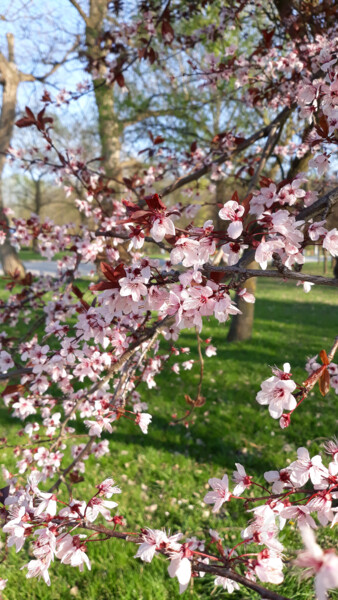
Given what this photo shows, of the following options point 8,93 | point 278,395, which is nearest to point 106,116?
point 8,93

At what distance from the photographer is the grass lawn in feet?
7.52

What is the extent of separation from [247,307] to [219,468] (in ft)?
12.9

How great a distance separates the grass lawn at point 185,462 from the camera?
2.29 metres

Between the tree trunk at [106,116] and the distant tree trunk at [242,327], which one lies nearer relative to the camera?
the distant tree trunk at [242,327]

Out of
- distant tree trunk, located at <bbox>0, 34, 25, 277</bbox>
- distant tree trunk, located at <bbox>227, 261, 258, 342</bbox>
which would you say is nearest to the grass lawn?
distant tree trunk, located at <bbox>227, 261, 258, 342</bbox>

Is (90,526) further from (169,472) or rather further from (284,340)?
(284,340)

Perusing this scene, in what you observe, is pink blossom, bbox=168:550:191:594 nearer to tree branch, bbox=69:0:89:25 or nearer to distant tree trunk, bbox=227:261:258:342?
distant tree trunk, bbox=227:261:258:342

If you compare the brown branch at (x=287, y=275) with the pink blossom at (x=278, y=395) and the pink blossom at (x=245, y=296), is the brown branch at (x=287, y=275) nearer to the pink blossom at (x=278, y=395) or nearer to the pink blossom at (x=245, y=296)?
the pink blossom at (x=245, y=296)

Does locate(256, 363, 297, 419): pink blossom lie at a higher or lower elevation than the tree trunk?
lower

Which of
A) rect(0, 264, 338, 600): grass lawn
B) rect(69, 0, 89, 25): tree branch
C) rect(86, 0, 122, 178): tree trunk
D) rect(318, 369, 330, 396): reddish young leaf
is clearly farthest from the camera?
rect(86, 0, 122, 178): tree trunk

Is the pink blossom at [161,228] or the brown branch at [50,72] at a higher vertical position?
the brown branch at [50,72]

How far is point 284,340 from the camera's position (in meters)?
7.31

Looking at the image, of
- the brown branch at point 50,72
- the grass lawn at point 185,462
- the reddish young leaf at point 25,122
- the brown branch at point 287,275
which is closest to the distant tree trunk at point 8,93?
the brown branch at point 50,72

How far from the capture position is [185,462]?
11.5 feet
